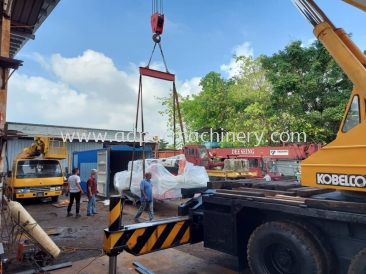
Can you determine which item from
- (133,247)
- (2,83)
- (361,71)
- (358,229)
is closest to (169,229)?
(133,247)

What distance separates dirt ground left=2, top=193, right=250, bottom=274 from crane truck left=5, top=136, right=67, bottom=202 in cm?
63

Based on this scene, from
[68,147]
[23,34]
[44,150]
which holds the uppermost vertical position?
[23,34]

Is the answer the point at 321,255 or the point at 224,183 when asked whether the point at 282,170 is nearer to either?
the point at 224,183

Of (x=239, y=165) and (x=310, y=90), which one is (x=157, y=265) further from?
(x=310, y=90)

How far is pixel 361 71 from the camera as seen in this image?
3.03m

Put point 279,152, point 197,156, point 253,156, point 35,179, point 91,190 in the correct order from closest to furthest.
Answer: point 91,190 → point 35,179 → point 279,152 → point 197,156 → point 253,156

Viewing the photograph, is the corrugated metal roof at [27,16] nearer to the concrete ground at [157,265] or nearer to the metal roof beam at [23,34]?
the metal roof beam at [23,34]

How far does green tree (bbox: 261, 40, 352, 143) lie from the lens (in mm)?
16906

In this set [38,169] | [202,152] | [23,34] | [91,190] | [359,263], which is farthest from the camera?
[202,152]

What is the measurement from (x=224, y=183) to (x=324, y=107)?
50.3 feet

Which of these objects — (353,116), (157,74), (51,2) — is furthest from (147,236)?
(51,2)

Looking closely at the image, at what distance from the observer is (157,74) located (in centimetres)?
627

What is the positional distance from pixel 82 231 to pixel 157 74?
4.36 meters

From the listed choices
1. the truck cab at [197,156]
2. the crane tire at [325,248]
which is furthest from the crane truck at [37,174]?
the crane tire at [325,248]
